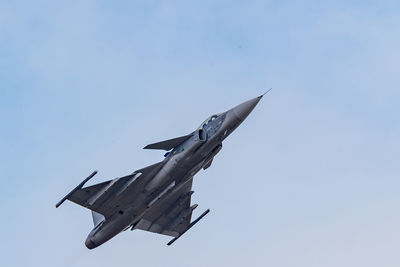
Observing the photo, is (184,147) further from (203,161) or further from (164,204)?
(164,204)

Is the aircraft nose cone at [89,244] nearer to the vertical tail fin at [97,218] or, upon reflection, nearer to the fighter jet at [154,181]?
the fighter jet at [154,181]

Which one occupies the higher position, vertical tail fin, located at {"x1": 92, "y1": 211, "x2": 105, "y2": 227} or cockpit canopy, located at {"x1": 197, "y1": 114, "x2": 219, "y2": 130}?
cockpit canopy, located at {"x1": 197, "y1": 114, "x2": 219, "y2": 130}

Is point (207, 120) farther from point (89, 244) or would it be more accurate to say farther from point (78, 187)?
point (89, 244)

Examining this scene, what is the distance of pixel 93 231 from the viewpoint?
49.6m

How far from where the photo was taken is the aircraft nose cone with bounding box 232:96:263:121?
43062mm

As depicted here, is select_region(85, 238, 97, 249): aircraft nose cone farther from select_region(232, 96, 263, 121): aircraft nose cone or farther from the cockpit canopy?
select_region(232, 96, 263, 121): aircraft nose cone

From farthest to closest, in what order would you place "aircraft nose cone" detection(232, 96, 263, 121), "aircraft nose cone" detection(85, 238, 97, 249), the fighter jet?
1. "aircraft nose cone" detection(85, 238, 97, 249)
2. the fighter jet
3. "aircraft nose cone" detection(232, 96, 263, 121)

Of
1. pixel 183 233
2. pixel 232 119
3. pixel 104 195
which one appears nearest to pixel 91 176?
pixel 104 195

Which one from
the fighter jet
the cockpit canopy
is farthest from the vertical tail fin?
the cockpit canopy

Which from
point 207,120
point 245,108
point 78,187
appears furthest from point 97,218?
point 245,108

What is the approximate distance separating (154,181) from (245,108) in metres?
8.48

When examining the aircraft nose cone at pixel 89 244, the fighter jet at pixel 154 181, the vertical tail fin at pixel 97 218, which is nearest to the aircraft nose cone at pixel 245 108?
the fighter jet at pixel 154 181

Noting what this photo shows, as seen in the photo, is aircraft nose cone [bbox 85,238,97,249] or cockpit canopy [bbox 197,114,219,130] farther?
aircraft nose cone [bbox 85,238,97,249]

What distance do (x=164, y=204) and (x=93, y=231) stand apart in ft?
22.7
